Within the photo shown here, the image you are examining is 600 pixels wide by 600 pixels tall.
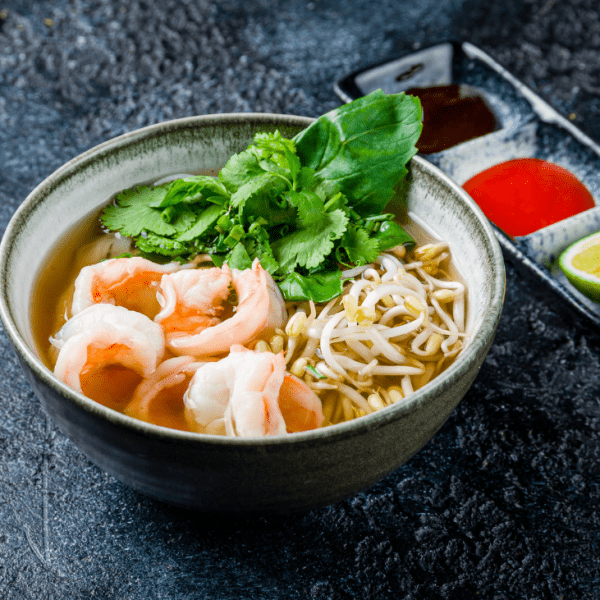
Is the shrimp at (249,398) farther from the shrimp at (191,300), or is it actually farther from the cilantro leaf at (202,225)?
the cilantro leaf at (202,225)

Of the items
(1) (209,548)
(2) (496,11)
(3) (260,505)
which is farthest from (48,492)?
(2) (496,11)

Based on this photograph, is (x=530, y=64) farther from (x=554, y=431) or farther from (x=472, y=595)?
(x=472, y=595)

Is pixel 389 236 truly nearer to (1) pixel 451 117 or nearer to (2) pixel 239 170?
(2) pixel 239 170

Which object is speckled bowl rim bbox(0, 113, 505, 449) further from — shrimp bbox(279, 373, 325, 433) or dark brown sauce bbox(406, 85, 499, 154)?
dark brown sauce bbox(406, 85, 499, 154)

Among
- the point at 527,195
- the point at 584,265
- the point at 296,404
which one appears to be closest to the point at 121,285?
the point at 296,404

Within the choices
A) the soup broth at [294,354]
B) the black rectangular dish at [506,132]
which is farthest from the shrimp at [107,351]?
the black rectangular dish at [506,132]

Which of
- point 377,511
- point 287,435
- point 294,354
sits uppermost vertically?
point 287,435
